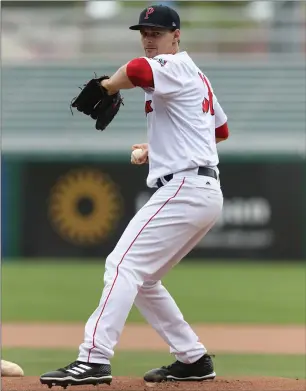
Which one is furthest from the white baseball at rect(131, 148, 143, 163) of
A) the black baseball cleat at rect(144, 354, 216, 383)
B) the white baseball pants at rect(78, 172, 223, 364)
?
the black baseball cleat at rect(144, 354, 216, 383)

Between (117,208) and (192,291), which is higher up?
(117,208)

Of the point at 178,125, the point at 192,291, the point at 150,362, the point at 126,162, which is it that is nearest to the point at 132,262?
the point at 178,125

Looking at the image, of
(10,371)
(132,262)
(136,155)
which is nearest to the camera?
(132,262)

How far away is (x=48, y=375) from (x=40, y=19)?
1720 cm

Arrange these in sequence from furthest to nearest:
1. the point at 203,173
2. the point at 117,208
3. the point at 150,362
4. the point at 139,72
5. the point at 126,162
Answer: the point at 126,162
the point at 117,208
the point at 150,362
the point at 203,173
the point at 139,72

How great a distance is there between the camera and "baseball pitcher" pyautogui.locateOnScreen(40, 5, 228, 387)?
181 inches

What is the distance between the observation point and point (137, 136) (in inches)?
785

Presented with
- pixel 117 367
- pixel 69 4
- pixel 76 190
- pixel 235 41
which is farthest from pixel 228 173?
pixel 117 367

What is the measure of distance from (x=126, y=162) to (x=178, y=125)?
13.1 meters

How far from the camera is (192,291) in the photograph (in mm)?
12625

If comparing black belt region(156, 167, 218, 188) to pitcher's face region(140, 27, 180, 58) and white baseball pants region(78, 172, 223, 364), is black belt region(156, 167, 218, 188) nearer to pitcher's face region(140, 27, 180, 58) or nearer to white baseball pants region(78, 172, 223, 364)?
white baseball pants region(78, 172, 223, 364)

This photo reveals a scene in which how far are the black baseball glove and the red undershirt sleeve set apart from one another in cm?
27

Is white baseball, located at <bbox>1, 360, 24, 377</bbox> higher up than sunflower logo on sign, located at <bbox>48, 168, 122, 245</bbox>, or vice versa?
sunflower logo on sign, located at <bbox>48, 168, 122, 245</bbox>

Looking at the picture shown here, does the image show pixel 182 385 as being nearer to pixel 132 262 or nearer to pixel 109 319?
pixel 109 319
